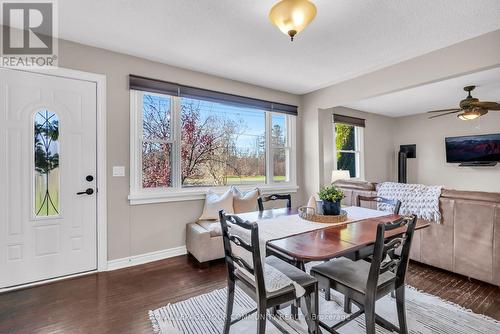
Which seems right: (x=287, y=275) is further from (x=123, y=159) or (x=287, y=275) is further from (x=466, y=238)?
(x=123, y=159)

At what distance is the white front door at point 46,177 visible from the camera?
7.86ft

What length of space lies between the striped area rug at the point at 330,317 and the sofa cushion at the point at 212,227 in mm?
808

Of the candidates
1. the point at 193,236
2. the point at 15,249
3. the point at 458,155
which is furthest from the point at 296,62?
the point at 458,155

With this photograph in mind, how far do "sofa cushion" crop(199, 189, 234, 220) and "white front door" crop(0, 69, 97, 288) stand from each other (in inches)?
51.7

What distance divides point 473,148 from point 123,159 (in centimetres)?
674

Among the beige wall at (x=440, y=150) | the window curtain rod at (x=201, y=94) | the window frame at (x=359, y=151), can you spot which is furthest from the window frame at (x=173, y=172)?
the beige wall at (x=440, y=150)

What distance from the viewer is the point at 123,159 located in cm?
296

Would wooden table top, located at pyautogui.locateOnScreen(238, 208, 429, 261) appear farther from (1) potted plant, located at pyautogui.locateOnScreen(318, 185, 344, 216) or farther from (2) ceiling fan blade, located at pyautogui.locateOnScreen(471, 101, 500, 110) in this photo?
(2) ceiling fan blade, located at pyautogui.locateOnScreen(471, 101, 500, 110)

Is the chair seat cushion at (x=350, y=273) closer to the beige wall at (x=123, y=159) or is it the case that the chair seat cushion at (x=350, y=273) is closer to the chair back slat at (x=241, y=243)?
the chair back slat at (x=241, y=243)

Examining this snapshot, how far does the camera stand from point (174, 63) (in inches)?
126

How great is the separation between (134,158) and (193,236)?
121 cm

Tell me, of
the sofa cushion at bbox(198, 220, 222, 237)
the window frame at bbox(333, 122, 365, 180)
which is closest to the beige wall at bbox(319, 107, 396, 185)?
the window frame at bbox(333, 122, 365, 180)

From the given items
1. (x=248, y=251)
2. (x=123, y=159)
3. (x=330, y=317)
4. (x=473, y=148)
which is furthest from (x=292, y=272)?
(x=473, y=148)

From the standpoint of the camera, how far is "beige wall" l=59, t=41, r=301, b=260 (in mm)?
2779
